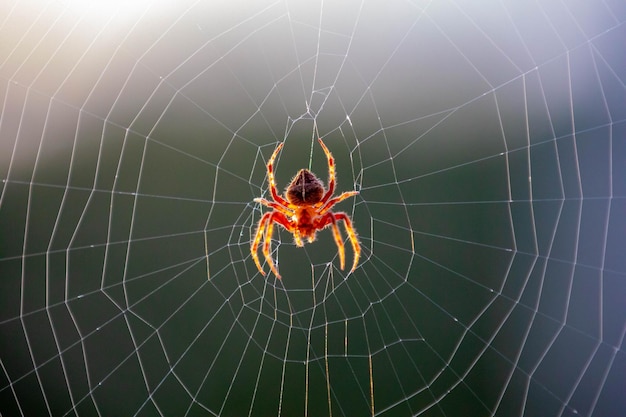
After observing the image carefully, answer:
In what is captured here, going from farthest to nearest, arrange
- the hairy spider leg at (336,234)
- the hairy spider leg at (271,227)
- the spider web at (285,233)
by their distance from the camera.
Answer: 1. the spider web at (285,233)
2. the hairy spider leg at (271,227)
3. the hairy spider leg at (336,234)

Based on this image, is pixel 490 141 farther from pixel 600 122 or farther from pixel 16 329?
pixel 16 329

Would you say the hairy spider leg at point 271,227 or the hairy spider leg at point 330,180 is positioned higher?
the hairy spider leg at point 330,180

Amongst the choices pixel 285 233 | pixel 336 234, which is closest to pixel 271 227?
pixel 336 234

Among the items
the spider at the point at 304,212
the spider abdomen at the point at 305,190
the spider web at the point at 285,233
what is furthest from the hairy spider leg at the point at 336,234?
the spider web at the point at 285,233

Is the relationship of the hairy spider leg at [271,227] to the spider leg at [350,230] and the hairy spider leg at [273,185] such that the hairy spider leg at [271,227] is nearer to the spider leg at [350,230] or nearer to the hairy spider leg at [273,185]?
the hairy spider leg at [273,185]

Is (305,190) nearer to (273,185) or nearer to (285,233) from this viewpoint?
(273,185)

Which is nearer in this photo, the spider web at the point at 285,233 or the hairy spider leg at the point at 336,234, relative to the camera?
the hairy spider leg at the point at 336,234

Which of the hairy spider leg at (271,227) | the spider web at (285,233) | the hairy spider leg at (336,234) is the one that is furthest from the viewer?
the spider web at (285,233)

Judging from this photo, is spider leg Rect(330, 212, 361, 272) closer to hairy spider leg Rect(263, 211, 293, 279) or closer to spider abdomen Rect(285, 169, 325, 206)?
spider abdomen Rect(285, 169, 325, 206)
